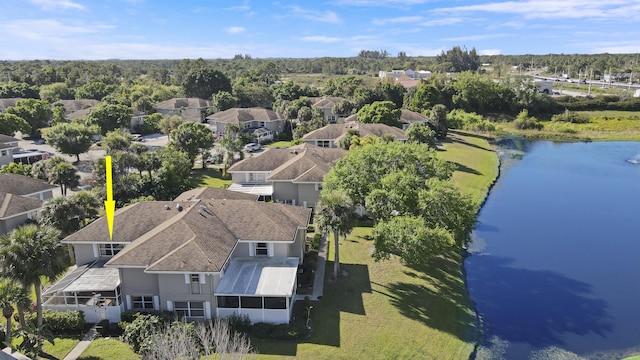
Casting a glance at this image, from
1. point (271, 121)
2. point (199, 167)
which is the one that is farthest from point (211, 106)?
point (199, 167)

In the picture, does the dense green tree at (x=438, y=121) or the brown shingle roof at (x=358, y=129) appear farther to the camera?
the dense green tree at (x=438, y=121)

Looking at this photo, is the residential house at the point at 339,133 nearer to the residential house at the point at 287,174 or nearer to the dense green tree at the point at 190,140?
the residential house at the point at 287,174

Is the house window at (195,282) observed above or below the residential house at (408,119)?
below

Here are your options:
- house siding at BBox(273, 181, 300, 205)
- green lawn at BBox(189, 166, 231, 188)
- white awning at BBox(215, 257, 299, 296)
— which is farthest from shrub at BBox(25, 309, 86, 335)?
green lawn at BBox(189, 166, 231, 188)

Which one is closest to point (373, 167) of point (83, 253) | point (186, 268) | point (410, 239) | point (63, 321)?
point (410, 239)

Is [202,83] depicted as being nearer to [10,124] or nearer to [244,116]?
[244,116]

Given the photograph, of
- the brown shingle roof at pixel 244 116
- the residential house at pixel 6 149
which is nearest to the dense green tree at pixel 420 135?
the brown shingle roof at pixel 244 116
